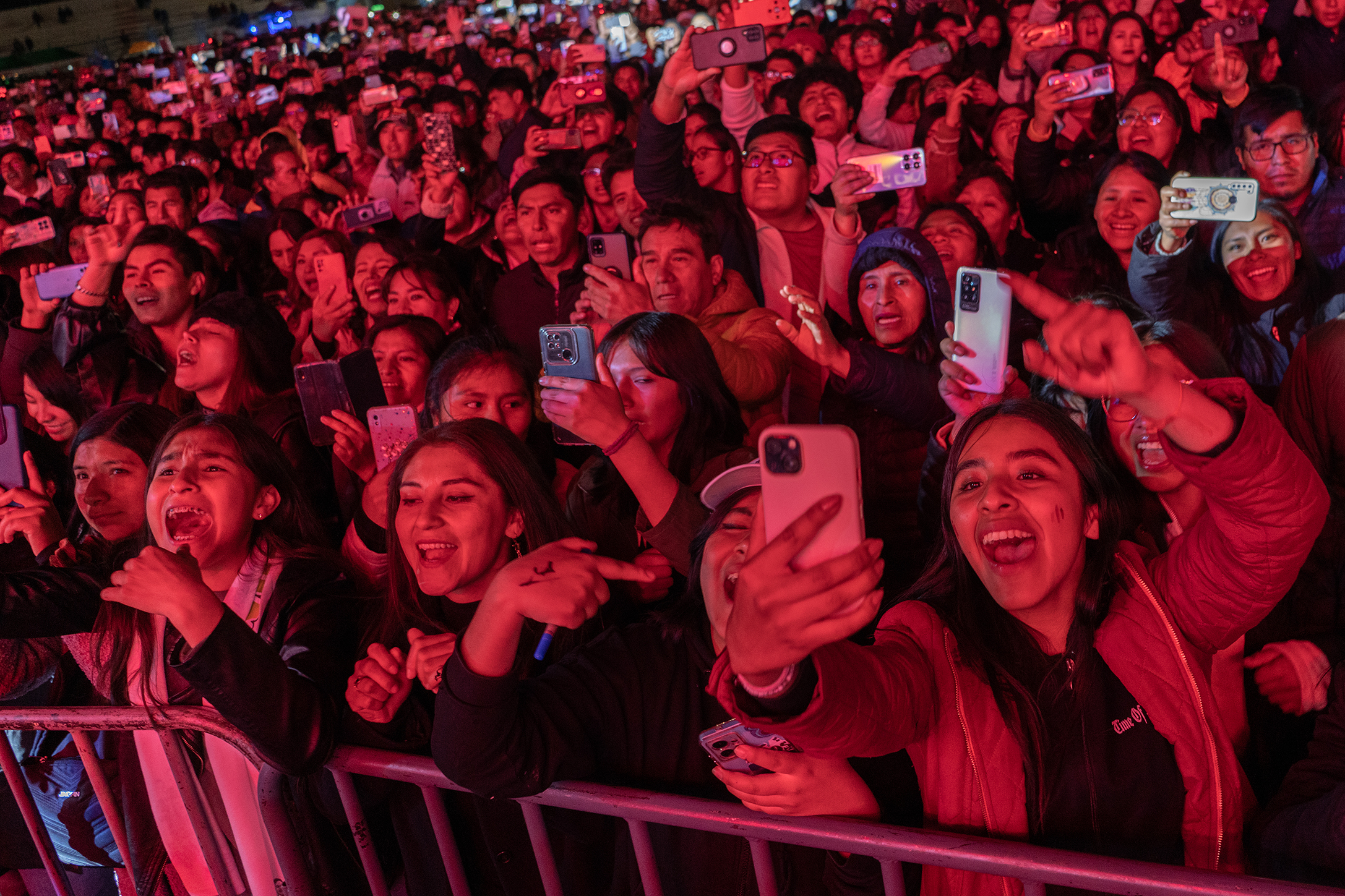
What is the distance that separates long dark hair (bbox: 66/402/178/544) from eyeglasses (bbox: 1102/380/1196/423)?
2.25 meters

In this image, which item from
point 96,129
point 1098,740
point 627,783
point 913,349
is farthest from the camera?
point 96,129

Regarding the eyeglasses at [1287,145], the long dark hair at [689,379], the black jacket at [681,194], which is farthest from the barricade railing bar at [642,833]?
the eyeglasses at [1287,145]

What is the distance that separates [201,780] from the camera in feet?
6.37

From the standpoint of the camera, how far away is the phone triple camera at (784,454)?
3.37ft

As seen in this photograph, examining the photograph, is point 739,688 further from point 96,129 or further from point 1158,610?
point 96,129

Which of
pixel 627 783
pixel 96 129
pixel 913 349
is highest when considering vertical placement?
pixel 96 129

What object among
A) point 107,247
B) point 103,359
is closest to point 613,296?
point 103,359

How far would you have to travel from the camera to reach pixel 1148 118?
379 cm

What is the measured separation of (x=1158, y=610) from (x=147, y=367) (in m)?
3.62

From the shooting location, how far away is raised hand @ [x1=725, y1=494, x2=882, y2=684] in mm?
1020

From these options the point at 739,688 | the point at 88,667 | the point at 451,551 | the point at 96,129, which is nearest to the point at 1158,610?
the point at 739,688

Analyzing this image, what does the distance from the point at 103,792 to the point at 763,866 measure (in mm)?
1399

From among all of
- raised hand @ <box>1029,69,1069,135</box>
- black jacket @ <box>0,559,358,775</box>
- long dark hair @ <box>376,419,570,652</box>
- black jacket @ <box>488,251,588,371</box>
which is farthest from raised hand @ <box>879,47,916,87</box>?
black jacket @ <box>0,559,358,775</box>

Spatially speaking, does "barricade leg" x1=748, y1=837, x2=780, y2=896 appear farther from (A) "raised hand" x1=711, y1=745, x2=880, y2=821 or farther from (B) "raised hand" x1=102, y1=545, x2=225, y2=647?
(B) "raised hand" x1=102, y1=545, x2=225, y2=647
